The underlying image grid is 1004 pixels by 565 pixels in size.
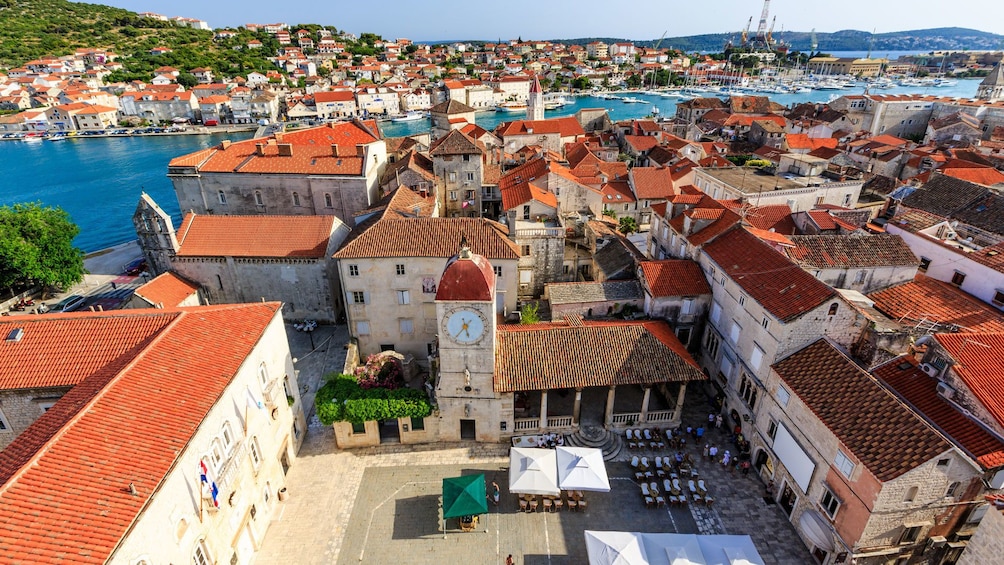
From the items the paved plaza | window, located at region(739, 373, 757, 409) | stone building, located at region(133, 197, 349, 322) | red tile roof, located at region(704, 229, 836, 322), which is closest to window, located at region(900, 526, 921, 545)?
the paved plaza

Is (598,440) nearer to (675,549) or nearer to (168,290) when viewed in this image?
(675,549)

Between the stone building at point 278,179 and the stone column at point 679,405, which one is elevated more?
the stone building at point 278,179

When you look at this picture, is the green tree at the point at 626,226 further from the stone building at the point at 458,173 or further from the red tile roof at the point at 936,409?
the red tile roof at the point at 936,409

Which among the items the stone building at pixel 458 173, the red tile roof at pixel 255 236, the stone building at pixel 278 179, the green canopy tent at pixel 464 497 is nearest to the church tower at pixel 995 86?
the stone building at pixel 458 173

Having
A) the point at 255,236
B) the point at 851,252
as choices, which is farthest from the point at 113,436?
the point at 851,252

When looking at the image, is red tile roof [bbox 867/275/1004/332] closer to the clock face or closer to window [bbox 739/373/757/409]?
window [bbox 739/373/757/409]
